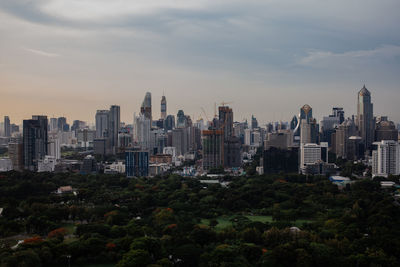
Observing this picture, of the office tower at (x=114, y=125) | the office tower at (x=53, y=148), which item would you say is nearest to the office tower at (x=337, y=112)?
the office tower at (x=114, y=125)

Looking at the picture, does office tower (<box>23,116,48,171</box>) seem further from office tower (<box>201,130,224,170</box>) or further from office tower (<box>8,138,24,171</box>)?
office tower (<box>201,130,224,170</box>)

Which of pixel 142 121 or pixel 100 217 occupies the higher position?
pixel 142 121

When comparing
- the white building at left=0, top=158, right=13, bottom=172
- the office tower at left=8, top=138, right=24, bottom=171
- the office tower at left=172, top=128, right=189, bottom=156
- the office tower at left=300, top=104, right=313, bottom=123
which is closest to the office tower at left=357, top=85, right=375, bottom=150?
the office tower at left=300, top=104, right=313, bottom=123

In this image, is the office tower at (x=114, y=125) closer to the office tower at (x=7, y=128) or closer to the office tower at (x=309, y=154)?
the office tower at (x=7, y=128)

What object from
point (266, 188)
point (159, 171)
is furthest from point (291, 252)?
point (159, 171)

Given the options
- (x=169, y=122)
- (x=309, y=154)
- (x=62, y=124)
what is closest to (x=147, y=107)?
(x=169, y=122)

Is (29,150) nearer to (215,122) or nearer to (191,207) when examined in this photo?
(215,122)
